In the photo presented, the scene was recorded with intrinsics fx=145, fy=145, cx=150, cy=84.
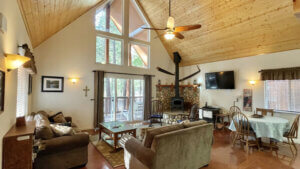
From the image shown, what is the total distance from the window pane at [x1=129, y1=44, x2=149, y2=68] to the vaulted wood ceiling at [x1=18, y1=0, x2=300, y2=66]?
143 cm

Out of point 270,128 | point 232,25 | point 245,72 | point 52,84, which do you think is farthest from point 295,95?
point 52,84

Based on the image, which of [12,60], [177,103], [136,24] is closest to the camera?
[12,60]

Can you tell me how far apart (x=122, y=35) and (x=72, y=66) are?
8.26 feet

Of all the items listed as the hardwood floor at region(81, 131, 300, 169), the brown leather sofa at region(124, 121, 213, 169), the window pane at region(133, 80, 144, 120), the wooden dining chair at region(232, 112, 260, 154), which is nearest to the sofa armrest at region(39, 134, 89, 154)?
the hardwood floor at region(81, 131, 300, 169)

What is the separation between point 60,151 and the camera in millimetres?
2645

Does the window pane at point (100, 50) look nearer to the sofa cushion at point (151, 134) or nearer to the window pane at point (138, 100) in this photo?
the window pane at point (138, 100)

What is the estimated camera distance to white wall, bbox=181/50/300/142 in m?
4.56

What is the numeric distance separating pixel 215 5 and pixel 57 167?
5.85m

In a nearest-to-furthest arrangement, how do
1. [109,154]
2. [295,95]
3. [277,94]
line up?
[109,154] < [295,95] < [277,94]

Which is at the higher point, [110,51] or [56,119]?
[110,51]

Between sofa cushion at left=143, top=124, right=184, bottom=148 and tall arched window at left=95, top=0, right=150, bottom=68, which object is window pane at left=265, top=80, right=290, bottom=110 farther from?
tall arched window at left=95, top=0, right=150, bottom=68

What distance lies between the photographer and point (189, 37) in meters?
6.15

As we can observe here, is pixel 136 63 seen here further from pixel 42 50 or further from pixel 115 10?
pixel 42 50

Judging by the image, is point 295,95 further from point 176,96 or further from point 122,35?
point 122,35
